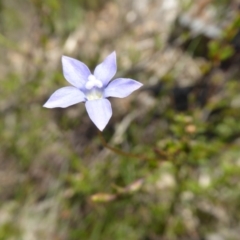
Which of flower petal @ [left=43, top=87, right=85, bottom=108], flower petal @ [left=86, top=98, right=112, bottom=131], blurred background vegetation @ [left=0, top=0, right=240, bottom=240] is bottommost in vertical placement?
blurred background vegetation @ [left=0, top=0, right=240, bottom=240]

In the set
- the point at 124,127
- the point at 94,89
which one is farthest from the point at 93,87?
the point at 124,127

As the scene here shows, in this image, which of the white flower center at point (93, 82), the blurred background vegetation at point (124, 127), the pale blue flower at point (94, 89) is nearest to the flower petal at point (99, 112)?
the pale blue flower at point (94, 89)

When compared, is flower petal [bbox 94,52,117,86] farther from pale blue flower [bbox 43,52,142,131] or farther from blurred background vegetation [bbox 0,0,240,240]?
blurred background vegetation [bbox 0,0,240,240]

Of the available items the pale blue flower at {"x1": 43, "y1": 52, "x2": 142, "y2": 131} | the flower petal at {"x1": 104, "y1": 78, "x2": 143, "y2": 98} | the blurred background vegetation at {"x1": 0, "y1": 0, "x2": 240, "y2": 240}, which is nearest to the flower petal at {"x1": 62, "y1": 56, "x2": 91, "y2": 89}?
the pale blue flower at {"x1": 43, "y1": 52, "x2": 142, "y2": 131}

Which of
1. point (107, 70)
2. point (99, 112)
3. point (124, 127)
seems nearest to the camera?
point (99, 112)

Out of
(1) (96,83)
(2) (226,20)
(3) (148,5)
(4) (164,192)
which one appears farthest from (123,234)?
(3) (148,5)

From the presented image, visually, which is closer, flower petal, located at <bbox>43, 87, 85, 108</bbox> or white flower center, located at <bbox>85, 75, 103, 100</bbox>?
flower petal, located at <bbox>43, 87, 85, 108</bbox>

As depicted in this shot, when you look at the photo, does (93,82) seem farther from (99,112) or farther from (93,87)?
(99,112)
